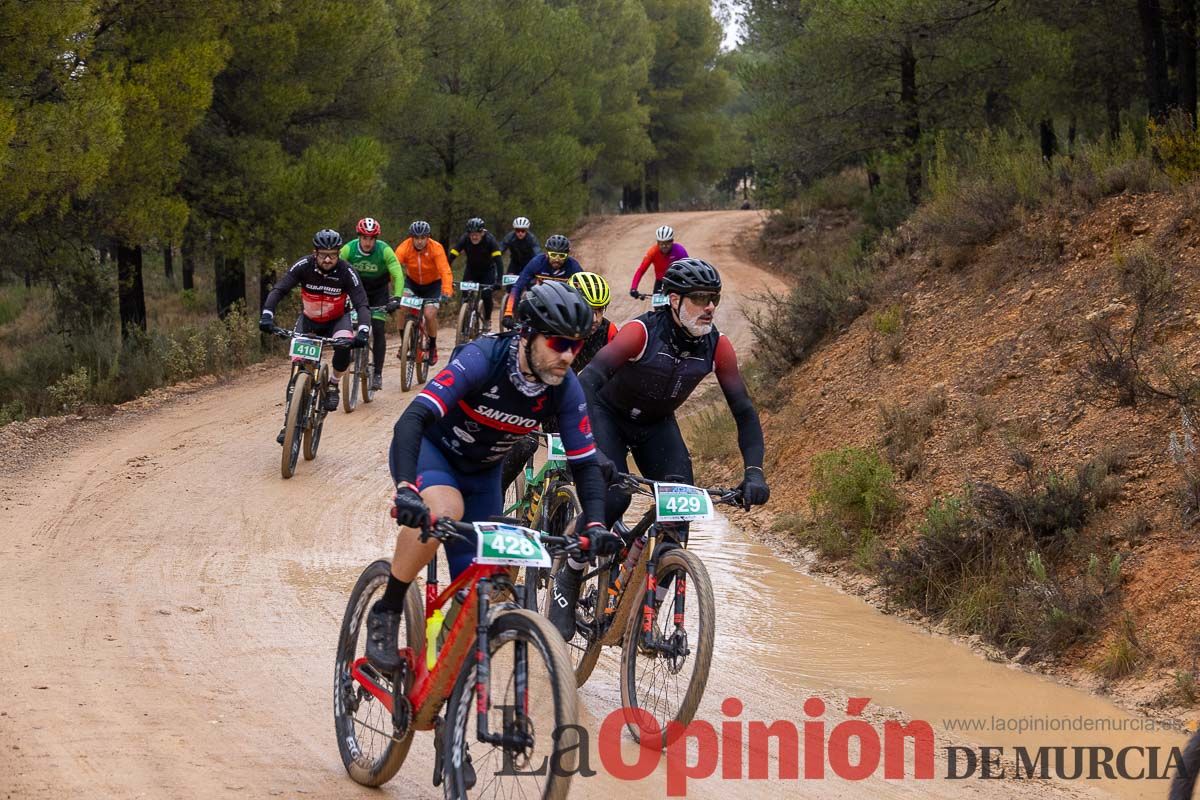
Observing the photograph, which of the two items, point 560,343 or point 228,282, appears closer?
point 560,343

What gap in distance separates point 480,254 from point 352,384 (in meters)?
3.72

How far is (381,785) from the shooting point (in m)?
5.27

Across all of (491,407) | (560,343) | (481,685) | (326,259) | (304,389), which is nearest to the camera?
(481,685)

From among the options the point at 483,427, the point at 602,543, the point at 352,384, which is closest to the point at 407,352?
the point at 352,384

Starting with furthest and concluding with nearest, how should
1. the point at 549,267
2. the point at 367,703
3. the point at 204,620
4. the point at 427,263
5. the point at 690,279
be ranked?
the point at 427,263, the point at 549,267, the point at 204,620, the point at 690,279, the point at 367,703

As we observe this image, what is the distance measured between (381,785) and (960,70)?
2013 centimetres

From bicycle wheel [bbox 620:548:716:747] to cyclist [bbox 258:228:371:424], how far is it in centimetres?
712

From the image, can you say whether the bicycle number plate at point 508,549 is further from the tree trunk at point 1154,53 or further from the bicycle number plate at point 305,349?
the tree trunk at point 1154,53

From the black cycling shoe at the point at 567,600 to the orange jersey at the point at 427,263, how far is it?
10.2 m

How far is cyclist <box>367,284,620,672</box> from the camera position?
5.00 meters

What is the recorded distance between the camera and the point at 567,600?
6766 millimetres

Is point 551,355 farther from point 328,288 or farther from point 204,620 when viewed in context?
point 328,288

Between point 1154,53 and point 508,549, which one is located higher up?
point 1154,53

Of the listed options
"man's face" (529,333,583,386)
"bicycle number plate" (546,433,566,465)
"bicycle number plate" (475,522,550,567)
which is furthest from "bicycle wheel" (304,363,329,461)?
"bicycle number plate" (475,522,550,567)
